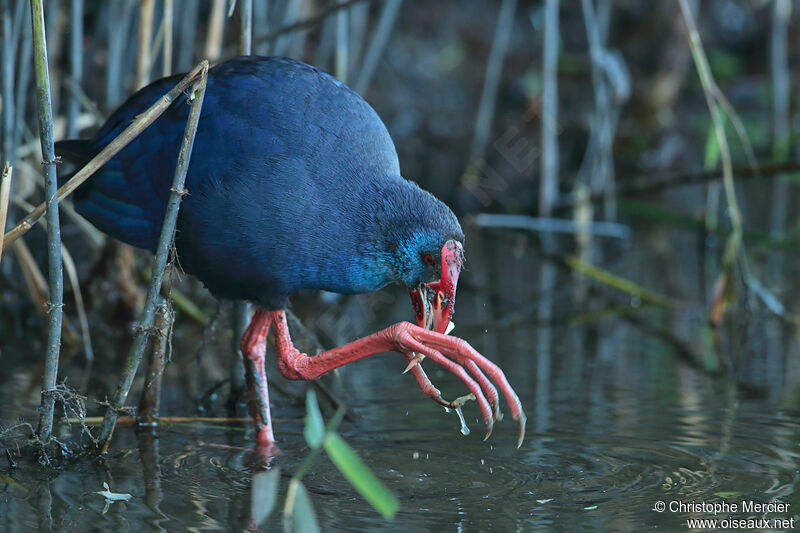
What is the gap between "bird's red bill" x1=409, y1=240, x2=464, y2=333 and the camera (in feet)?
8.26

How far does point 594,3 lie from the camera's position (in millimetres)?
7520

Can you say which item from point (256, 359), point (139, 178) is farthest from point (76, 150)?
point (256, 359)

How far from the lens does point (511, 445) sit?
8.70ft

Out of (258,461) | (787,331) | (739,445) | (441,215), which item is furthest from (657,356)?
(258,461)

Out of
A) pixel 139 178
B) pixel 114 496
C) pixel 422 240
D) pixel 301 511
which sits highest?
pixel 139 178

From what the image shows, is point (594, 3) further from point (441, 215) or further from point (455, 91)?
point (441, 215)

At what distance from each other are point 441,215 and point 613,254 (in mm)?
3039

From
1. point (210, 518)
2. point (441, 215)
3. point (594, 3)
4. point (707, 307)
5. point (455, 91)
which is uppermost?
point (594, 3)

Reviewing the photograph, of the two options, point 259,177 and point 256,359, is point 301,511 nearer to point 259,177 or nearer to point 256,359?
point 259,177

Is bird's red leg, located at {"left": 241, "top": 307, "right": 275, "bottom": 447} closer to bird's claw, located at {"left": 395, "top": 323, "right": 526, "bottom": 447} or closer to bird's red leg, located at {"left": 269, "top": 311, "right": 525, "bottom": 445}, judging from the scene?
bird's red leg, located at {"left": 269, "top": 311, "right": 525, "bottom": 445}

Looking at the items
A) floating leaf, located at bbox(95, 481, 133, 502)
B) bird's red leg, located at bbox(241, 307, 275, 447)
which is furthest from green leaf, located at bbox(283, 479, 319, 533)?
bird's red leg, located at bbox(241, 307, 275, 447)

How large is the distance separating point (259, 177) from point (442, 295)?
1.78 ft

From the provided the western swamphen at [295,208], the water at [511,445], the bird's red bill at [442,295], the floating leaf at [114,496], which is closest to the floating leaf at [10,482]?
the water at [511,445]

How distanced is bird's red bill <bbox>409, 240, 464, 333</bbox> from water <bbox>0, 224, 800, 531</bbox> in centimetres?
32
